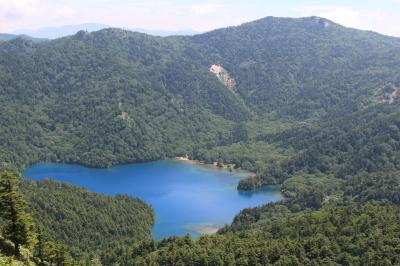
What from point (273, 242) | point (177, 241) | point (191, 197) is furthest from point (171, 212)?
point (273, 242)

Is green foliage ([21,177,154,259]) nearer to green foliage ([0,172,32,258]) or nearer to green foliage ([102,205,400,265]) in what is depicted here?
green foliage ([102,205,400,265])

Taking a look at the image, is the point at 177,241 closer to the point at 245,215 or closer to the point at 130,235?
the point at 130,235

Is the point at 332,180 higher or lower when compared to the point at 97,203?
higher

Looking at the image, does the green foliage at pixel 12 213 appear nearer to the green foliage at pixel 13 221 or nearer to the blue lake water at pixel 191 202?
the green foliage at pixel 13 221

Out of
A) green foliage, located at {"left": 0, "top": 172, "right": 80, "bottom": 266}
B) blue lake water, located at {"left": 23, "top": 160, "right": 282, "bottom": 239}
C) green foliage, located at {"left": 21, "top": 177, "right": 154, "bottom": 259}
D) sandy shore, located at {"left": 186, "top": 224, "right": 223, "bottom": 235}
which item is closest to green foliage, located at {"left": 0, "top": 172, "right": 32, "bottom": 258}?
green foliage, located at {"left": 0, "top": 172, "right": 80, "bottom": 266}

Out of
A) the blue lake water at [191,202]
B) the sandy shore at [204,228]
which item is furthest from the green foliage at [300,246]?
the blue lake water at [191,202]

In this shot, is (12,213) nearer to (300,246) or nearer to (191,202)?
(300,246)

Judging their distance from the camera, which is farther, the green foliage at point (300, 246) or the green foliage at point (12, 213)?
the green foliage at point (300, 246)

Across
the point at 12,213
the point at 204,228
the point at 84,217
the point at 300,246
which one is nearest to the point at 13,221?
the point at 12,213
